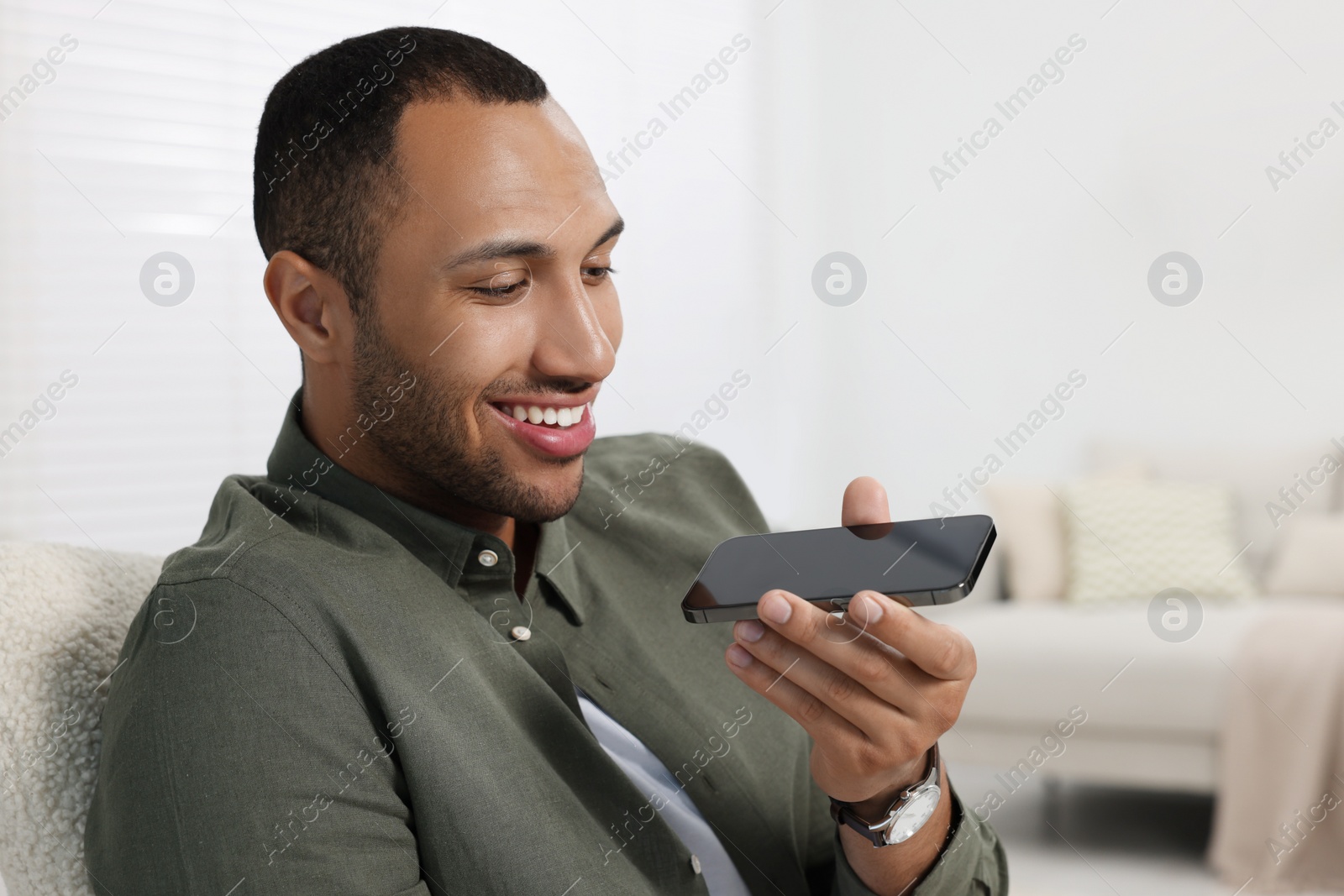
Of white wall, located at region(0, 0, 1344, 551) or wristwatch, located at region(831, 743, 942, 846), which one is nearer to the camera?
wristwatch, located at region(831, 743, 942, 846)

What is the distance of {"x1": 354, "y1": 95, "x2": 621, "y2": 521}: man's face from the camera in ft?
2.55

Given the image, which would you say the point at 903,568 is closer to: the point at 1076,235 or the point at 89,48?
the point at 89,48

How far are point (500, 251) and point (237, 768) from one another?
0.39 metres

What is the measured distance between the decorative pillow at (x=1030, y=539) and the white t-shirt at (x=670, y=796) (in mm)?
2605

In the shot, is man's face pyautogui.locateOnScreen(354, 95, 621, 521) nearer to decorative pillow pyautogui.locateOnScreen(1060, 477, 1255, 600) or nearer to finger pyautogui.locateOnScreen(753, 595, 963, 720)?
finger pyautogui.locateOnScreen(753, 595, 963, 720)

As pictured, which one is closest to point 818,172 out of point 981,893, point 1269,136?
point 1269,136

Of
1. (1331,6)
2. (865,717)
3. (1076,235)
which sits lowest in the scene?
(865,717)

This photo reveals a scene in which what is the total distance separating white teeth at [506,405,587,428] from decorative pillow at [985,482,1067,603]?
8.83ft

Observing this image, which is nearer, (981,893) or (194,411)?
(981,893)

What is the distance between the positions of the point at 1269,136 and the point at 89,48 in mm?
3442

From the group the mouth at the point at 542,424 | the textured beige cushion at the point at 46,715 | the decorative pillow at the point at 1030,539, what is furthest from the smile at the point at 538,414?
the decorative pillow at the point at 1030,539

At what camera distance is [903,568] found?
2.21 feet

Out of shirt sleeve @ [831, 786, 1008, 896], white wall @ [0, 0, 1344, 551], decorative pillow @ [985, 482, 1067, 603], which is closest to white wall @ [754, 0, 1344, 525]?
white wall @ [0, 0, 1344, 551]

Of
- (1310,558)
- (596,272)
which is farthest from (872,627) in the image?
(1310,558)
